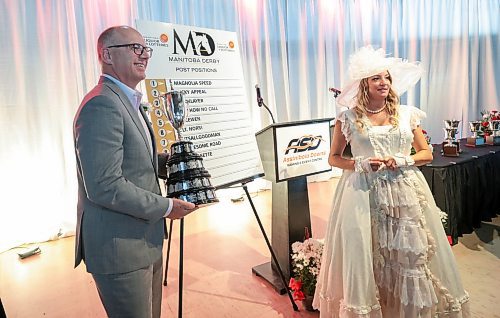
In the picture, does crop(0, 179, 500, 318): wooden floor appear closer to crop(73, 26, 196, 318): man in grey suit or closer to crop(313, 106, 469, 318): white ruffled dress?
crop(313, 106, 469, 318): white ruffled dress

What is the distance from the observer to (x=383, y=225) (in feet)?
5.85

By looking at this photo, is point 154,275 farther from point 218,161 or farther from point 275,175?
point 275,175

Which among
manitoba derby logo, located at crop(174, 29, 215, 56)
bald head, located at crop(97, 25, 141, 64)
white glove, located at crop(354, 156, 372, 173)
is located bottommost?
white glove, located at crop(354, 156, 372, 173)

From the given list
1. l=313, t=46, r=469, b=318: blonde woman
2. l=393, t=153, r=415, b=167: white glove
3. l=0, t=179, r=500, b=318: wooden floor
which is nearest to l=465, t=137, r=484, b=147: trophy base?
l=0, t=179, r=500, b=318: wooden floor

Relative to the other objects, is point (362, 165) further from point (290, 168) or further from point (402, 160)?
point (290, 168)

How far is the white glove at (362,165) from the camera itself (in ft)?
5.80

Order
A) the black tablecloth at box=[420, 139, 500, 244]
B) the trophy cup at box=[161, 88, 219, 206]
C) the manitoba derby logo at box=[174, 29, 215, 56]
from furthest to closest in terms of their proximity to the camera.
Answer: the black tablecloth at box=[420, 139, 500, 244] → the manitoba derby logo at box=[174, 29, 215, 56] → the trophy cup at box=[161, 88, 219, 206]

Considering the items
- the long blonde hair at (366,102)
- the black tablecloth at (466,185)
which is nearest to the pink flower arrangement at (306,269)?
the long blonde hair at (366,102)

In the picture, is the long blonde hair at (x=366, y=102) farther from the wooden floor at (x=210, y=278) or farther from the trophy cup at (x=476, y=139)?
the trophy cup at (x=476, y=139)

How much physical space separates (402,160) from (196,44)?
1.28m

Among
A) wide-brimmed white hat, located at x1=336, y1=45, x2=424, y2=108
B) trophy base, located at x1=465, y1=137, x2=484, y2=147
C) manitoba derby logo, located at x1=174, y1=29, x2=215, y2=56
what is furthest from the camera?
trophy base, located at x1=465, y1=137, x2=484, y2=147

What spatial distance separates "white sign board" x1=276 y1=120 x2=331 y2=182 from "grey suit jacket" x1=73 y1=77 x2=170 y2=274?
1.07m

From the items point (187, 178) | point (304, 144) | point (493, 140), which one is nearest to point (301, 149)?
point (304, 144)

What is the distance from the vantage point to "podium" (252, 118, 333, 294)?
7.42 ft
